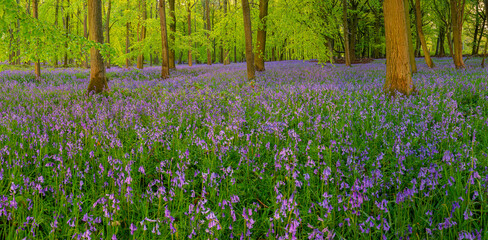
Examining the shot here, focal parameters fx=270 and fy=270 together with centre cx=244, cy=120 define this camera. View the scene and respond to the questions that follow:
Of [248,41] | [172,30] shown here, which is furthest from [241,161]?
[172,30]

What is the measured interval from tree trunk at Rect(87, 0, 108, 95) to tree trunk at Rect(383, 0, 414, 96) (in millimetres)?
8865

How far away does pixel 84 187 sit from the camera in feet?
9.38

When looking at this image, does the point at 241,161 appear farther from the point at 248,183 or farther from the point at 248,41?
the point at 248,41

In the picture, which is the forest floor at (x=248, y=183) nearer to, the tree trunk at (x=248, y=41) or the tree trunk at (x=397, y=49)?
the tree trunk at (x=397, y=49)

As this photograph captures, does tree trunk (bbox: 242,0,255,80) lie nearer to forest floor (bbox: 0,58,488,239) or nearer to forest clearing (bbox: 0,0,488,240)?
forest clearing (bbox: 0,0,488,240)

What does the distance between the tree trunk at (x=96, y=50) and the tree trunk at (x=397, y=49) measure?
8.87m

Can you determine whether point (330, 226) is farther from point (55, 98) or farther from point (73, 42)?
point (55, 98)

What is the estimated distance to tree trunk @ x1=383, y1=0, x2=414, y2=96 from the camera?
7.29 m

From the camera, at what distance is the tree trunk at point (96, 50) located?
9125mm

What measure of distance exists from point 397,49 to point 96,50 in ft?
30.7

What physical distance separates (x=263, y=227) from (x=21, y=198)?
212cm

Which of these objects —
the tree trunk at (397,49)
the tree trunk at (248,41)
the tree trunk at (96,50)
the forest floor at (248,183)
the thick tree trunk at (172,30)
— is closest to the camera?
the forest floor at (248,183)

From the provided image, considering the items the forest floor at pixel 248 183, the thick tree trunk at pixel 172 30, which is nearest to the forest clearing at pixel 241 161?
the forest floor at pixel 248 183

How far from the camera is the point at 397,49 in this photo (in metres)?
7.45
